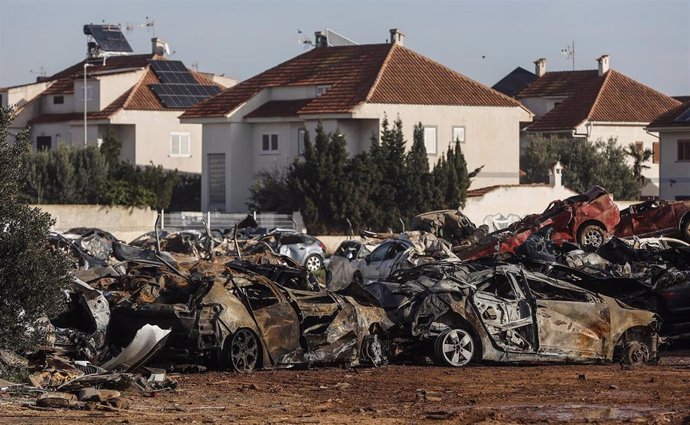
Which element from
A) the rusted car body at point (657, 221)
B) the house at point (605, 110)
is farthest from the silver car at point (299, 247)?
the house at point (605, 110)

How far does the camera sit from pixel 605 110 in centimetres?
8144

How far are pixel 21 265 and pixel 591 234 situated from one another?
23.1m

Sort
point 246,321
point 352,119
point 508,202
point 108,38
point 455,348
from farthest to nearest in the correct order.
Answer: point 108,38 → point 352,119 → point 508,202 → point 455,348 → point 246,321

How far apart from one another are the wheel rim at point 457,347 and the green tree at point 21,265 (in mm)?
5381

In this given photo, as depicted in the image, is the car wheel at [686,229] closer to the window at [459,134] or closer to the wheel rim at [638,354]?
the wheel rim at [638,354]

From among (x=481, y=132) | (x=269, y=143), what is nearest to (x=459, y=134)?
(x=481, y=132)

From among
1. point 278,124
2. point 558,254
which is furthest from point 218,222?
point 558,254

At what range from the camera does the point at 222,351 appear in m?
18.0

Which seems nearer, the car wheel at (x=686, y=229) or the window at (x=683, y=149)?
the car wheel at (x=686, y=229)

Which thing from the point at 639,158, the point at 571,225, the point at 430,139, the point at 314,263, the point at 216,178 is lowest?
the point at 314,263

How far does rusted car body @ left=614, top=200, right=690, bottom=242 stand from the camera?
37438 mm

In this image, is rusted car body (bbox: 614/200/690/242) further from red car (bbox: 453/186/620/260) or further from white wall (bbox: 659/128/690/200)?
white wall (bbox: 659/128/690/200)

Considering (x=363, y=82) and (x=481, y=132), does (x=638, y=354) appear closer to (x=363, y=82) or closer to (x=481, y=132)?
(x=363, y=82)

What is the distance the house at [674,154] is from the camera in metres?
66.4
